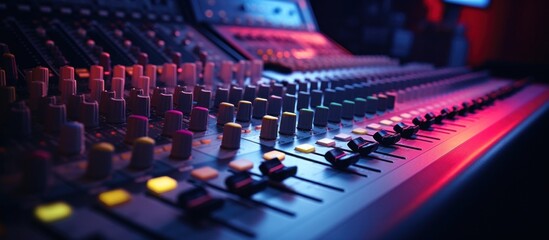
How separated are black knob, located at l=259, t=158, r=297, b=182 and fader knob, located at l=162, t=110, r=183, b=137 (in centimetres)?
19

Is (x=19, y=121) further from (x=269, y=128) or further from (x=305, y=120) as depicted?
(x=305, y=120)

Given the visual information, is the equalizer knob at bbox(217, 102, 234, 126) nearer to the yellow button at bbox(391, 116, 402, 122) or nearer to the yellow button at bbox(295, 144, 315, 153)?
the yellow button at bbox(295, 144, 315, 153)

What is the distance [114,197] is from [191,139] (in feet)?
0.63

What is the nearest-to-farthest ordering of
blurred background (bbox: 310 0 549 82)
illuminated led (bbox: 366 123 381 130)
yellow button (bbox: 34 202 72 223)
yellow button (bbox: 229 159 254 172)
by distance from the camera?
yellow button (bbox: 34 202 72 223) < yellow button (bbox: 229 159 254 172) < illuminated led (bbox: 366 123 381 130) < blurred background (bbox: 310 0 549 82)

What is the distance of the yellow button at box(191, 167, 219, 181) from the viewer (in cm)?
61

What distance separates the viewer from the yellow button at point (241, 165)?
0.66m

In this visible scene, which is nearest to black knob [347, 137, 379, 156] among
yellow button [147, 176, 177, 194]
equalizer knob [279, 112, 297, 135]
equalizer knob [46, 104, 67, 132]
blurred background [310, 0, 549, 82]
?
equalizer knob [279, 112, 297, 135]

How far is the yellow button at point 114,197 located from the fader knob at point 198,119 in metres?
0.32

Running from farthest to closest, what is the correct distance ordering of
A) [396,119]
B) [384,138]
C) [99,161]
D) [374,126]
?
[396,119] < [374,126] < [384,138] < [99,161]

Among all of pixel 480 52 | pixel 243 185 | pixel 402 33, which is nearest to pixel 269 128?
pixel 243 185

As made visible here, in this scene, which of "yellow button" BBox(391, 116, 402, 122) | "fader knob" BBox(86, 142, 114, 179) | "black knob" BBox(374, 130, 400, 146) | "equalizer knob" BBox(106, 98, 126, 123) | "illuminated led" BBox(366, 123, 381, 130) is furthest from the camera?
"yellow button" BBox(391, 116, 402, 122)

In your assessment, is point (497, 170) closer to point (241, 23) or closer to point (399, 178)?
point (399, 178)

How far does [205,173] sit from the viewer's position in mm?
614

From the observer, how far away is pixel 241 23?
2.11 meters
